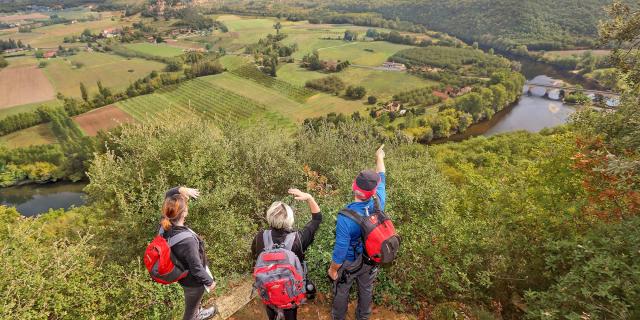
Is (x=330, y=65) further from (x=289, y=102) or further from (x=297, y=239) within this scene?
(x=297, y=239)

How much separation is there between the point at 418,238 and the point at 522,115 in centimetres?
8843

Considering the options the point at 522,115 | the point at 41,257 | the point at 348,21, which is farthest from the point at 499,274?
the point at 348,21

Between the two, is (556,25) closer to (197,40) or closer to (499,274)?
(197,40)

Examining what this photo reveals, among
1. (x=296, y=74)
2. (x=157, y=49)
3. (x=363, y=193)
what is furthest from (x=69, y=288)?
(x=157, y=49)

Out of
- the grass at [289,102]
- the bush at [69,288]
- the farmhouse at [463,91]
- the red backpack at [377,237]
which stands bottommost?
the grass at [289,102]

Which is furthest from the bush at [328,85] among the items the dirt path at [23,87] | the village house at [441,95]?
the dirt path at [23,87]

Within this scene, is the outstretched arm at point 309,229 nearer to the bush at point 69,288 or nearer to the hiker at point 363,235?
the hiker at point 363,235

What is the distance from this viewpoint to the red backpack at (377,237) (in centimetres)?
491

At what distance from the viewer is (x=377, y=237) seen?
4.91 m

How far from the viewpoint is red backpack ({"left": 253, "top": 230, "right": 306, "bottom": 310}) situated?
487cm

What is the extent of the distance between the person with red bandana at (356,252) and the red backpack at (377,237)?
0.10 meters

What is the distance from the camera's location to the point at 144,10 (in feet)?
540

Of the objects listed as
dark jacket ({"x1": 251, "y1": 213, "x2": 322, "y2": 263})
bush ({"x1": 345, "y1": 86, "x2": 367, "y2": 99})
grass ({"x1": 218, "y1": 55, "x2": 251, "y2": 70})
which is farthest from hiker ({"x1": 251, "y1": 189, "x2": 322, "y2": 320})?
grass ({"x1": 218, "y1": 55, "x2": 251, "y2": 70})

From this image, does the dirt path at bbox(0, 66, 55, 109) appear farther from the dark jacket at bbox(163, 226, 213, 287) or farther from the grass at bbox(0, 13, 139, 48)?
the dark jacket at bbox(163, 226, 213, 287)
